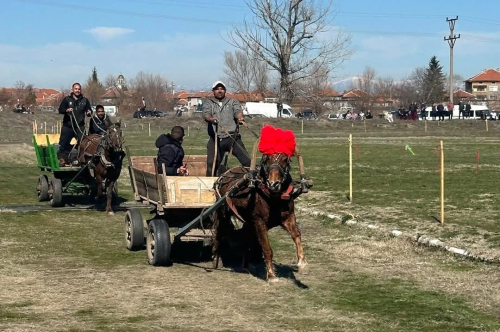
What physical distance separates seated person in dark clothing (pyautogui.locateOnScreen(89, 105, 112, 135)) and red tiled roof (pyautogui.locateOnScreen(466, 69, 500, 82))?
6660 inches

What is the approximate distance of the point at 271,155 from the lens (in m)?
9.63

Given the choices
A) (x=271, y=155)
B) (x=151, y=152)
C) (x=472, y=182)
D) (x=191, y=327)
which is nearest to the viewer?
(x=191, y=327)

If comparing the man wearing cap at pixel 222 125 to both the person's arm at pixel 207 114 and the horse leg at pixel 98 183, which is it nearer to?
the person's arm at pixel 207 114

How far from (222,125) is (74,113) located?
322 inches

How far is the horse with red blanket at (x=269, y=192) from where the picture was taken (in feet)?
31.6

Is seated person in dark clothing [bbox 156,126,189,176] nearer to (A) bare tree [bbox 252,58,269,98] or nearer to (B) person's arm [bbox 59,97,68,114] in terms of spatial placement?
(B) person's arm [bbox 59,97,68,114]

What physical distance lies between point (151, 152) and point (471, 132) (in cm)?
3307

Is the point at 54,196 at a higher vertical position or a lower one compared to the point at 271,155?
lower

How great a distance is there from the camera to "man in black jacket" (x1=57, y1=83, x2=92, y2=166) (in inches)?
789

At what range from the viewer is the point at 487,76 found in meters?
181

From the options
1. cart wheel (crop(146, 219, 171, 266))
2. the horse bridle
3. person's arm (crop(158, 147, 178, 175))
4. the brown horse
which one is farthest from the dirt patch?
the horse bridle

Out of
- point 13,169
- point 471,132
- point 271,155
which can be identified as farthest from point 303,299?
point 471,132

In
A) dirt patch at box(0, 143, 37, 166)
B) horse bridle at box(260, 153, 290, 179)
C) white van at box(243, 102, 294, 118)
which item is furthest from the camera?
white van at box(243, 102, 294, 118)

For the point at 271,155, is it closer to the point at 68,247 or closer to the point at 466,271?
the point at 466,271
